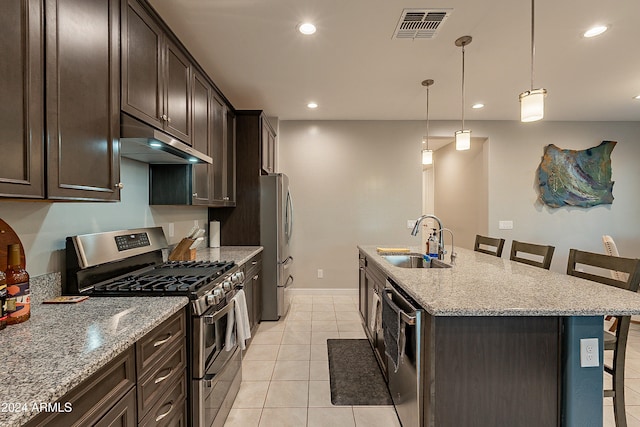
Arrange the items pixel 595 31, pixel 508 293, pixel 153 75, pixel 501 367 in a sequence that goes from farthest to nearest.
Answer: pixel 595 31 < pixel 153 75 < pixel 508 293 < pixel 501 367

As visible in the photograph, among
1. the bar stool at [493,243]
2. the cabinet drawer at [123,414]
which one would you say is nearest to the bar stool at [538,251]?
the bar stool at [493,243]

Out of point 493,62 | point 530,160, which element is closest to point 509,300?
point 493,62

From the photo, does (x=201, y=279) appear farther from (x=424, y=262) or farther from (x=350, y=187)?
(x=350, y=187)

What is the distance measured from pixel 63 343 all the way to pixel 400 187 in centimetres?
419

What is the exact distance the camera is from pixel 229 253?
2.92 m

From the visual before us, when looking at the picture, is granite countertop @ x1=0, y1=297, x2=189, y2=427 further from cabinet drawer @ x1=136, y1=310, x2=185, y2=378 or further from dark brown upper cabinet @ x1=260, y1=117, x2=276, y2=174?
dark brown upper cabinet @ x1=260, y1=117, x2=276, y2=174

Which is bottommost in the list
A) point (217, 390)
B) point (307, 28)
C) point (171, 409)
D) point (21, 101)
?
point (217, 390)

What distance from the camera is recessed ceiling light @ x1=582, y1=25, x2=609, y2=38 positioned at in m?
2.21

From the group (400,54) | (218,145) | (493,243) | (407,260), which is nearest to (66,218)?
(218,145)

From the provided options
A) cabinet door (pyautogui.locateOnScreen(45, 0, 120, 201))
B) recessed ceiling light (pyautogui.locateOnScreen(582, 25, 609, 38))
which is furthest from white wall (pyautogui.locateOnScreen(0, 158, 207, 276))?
recessed ceiling light (pyautogui.locateOnScreen(582, 25, 609, 38))

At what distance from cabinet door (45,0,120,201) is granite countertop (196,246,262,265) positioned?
1258 mm

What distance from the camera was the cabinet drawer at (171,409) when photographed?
1150 millimetres

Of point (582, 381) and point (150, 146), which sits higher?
point (150, 146)

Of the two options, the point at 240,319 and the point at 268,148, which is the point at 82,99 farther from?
the point at 268,148
